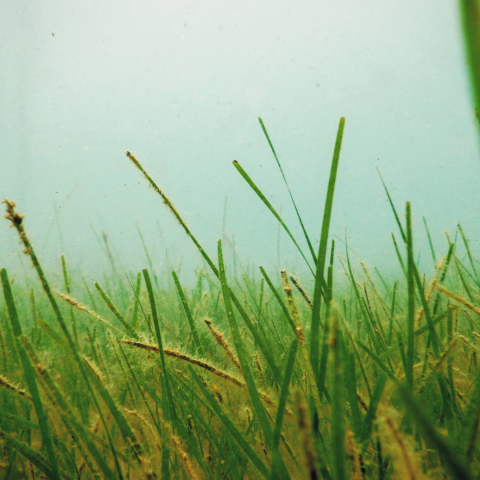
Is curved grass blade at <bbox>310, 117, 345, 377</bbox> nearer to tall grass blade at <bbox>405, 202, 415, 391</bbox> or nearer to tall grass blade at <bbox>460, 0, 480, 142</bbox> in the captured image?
tall grass blade at <bbox>405, 202, 415, 391</bbox>

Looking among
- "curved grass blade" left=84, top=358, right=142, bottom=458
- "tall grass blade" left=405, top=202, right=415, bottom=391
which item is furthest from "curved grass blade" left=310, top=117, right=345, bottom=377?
"curved grass blade" left=84, top=358, right=142, bottom=458

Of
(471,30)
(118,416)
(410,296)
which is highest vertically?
(471,30)

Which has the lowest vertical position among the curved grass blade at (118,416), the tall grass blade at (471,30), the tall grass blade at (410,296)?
the curved grass blade at (118,416)

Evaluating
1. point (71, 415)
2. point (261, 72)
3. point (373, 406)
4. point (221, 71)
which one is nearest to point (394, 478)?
point (373, 406)

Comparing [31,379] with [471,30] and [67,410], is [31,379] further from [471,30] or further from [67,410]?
[471,30]

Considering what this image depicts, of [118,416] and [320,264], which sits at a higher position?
[320,264]

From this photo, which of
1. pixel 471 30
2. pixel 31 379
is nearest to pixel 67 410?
pixel 31 379

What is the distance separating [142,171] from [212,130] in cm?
6014

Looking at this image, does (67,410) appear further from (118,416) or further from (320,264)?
(320,264)

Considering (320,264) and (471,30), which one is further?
(320,264)

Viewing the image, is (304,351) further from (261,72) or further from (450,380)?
(261,72)

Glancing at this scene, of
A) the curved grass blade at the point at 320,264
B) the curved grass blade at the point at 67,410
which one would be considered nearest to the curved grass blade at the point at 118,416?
the curved grass blade at the point at 67,410

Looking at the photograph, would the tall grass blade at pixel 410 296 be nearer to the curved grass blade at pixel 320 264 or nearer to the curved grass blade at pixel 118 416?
the curved grass blade at pixel 320 264

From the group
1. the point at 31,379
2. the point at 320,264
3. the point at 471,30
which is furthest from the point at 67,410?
the point at 471,30
